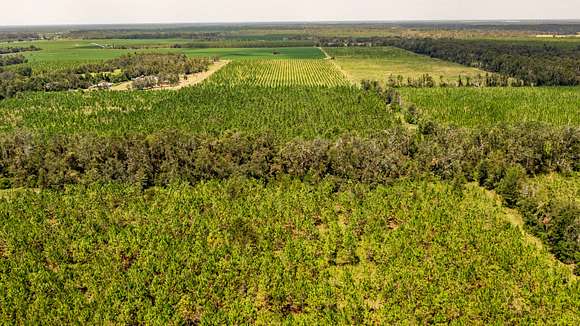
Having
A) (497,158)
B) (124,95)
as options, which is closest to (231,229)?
(497,158)

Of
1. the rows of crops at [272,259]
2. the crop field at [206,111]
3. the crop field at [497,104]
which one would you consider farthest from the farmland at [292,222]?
the crop field at [497,104]

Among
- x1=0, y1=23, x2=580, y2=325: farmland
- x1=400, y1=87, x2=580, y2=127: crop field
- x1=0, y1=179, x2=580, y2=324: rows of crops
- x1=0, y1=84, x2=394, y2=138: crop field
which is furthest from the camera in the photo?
x1=400, y1=87, x2=580, y2=127: crop field

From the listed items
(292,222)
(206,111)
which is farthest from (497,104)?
A: (292,222)

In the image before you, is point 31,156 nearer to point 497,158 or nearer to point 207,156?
point 207,156

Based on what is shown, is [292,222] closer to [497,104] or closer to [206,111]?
[206,111]

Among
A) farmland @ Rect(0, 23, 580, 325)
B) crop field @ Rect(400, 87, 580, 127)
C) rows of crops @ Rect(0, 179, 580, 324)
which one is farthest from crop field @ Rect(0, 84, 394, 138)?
rows of crops @ Rect(0, 179, 580, 324)

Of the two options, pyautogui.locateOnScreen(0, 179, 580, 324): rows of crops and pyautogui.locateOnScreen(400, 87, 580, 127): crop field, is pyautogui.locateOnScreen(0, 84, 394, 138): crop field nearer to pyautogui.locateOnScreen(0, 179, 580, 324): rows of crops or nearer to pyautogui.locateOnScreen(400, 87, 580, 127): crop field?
pyautogui.locateOnScreen(400, 87, 580, 127): crop field

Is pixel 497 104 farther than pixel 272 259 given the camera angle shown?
Yes
